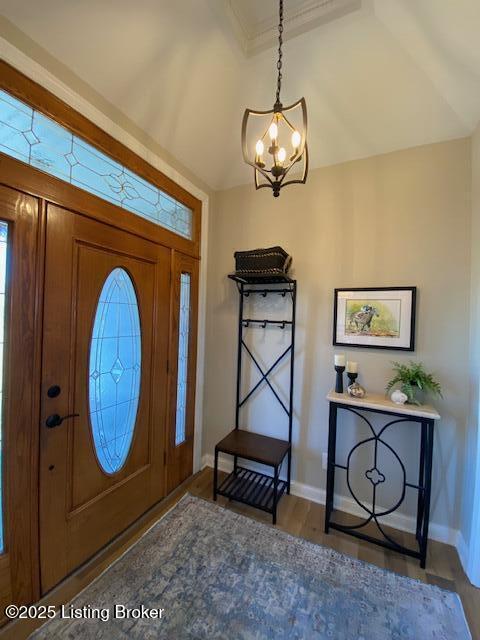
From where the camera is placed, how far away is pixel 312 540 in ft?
6.18

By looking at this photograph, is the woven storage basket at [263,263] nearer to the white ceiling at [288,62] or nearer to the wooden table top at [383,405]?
the white ceiling at [288,62]

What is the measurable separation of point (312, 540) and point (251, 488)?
64 centimetres

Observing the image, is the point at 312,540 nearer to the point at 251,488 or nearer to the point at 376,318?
the point at 251,488

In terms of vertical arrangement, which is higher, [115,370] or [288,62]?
[288,62]

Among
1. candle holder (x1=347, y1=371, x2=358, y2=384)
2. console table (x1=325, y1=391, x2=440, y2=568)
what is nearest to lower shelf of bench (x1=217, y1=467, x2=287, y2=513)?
console table (x1=325, y1=391, x2=440, y2=568)

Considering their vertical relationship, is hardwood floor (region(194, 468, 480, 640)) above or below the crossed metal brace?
below

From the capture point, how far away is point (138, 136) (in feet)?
6.31

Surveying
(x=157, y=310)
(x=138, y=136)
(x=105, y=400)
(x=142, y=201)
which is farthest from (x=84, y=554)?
(x=138, y=136)

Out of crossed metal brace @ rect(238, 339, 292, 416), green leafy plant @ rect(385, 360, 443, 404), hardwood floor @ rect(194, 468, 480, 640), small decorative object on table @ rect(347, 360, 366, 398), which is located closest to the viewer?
hardwood floor @ rect(194, 468, 480, 640)

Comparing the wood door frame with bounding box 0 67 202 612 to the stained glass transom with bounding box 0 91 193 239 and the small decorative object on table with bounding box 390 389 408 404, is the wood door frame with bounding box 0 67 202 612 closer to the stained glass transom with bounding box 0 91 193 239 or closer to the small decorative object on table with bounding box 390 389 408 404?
the stained glass transom with bounding box 0 91 193 239

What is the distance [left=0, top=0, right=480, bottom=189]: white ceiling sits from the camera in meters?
1.42

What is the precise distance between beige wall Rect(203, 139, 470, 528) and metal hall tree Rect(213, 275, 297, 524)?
0.09m

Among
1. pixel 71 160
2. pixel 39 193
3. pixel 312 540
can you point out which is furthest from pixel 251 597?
pixel 71 160

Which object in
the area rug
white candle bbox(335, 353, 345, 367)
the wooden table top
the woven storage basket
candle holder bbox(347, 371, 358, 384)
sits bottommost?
the area rug
